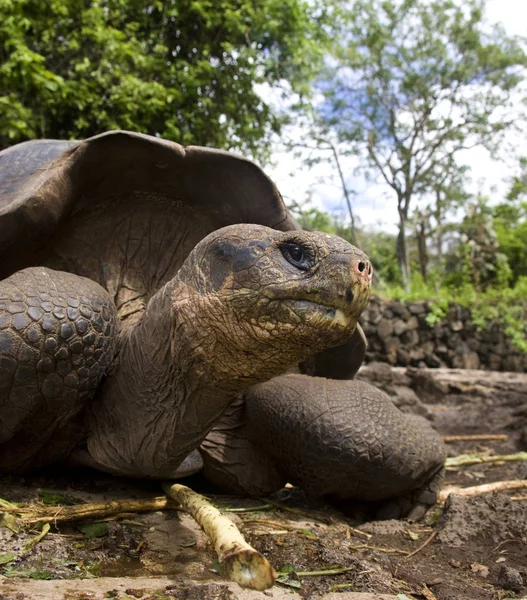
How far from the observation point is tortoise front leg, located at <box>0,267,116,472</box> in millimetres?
1453

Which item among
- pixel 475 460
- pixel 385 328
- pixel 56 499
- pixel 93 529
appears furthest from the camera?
pixel 385 328

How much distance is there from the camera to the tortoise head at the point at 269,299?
120 centimetres

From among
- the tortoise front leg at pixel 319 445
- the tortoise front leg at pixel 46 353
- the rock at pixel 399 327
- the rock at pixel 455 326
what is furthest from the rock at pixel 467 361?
the tortoise front leg at pixel 46 353

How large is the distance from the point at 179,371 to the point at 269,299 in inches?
15.5

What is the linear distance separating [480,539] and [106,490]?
120 centimetres

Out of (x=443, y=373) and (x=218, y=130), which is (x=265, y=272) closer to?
(x=218, y=130)

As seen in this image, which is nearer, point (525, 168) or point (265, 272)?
point (265, 272)

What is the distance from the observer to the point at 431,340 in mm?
10758

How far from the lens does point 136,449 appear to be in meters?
1.62

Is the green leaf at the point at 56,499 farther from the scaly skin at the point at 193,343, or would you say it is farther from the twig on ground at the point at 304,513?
the twig on ground at the point at 304,513

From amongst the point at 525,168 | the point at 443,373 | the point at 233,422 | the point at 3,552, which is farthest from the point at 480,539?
the point at 525,168

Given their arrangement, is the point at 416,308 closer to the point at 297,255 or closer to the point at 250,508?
the point at 250,508

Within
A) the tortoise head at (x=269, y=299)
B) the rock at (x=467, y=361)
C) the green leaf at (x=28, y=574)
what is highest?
the tortoise head at (x=269, y=299)

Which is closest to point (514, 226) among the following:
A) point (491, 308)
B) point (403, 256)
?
point (403, 256)
